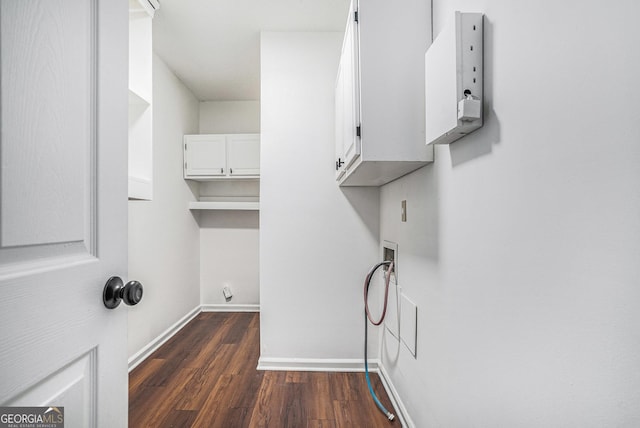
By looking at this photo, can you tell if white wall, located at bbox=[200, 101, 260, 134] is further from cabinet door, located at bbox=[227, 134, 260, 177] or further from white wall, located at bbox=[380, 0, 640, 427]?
white wall, located at bbox=[380, 0, 640, 427]

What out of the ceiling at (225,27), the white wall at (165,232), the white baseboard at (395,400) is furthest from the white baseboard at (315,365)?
the ceiling at (225,27)

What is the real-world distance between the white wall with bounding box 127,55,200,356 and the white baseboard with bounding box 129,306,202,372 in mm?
38

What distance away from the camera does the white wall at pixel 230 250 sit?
12.9 feet

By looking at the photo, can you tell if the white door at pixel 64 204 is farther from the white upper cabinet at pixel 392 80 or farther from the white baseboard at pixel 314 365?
the white baseboard at pixel 314 365

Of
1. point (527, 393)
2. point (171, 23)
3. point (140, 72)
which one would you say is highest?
point (171, 23)

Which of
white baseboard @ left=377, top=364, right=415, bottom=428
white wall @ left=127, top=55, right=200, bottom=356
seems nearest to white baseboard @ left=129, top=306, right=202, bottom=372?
white wall @ left=127, top=55, right=200, bottom=356

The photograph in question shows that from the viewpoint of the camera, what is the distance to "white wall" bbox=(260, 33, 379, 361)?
8.07 feet

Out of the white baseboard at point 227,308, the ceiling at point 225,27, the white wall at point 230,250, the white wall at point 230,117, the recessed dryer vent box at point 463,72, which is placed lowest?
the white baseboard at point 227,308

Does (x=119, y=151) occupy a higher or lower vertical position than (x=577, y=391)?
higher

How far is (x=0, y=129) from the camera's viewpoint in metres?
0.47

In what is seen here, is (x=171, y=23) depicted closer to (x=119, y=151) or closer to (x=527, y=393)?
(x=119, y=151)

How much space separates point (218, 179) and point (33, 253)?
329 cm

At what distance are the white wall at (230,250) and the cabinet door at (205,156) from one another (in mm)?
391

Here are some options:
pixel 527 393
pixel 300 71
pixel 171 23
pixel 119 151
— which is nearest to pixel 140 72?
pixel 171 23
